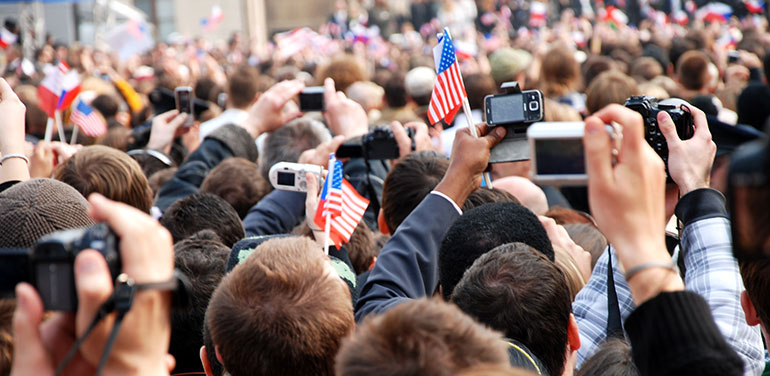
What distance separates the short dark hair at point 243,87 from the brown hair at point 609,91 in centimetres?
250

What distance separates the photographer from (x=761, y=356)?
2342mm

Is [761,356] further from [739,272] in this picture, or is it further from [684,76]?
[684,76]

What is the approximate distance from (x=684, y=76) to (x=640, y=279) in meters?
6.18

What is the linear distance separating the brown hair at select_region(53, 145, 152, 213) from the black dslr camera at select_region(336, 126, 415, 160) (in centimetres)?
106

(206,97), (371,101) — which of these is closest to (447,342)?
(371,101)

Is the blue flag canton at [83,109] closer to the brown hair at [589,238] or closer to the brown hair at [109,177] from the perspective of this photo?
the brown hair at [109,177]

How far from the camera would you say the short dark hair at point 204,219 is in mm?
3699

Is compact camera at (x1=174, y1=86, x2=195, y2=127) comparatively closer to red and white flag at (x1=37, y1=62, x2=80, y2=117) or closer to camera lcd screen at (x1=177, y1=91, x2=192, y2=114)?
camera lcd screen at (x1=177, y1=91, x2=192, y2=114)

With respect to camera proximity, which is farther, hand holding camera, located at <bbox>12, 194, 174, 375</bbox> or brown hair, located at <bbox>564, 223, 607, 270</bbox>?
brown hair, located at <bbox>564, 223, 607, 270</bbox>

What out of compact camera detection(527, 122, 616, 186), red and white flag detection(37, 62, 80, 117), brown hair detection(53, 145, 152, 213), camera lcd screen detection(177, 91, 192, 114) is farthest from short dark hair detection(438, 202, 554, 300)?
red and white flag detection(37, 62, 80, 117)

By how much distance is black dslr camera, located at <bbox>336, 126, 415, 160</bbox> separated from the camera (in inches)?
176

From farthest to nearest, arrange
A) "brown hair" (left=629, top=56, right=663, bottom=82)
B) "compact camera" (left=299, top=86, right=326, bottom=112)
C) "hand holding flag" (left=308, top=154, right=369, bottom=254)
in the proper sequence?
"brown hair" (left=629, top=56, right=663, bottom=82) < "compact camera" (left=299, top=86, right=326, bottom=112) < "hand holding flag" (left=308, top=154, right=369, bottom=254)

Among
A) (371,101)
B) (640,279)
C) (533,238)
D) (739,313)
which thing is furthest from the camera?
(371,101)

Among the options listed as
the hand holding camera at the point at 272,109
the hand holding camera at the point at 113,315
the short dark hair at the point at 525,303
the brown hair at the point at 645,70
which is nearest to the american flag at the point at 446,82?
the short dark hair at the point at 525,303
